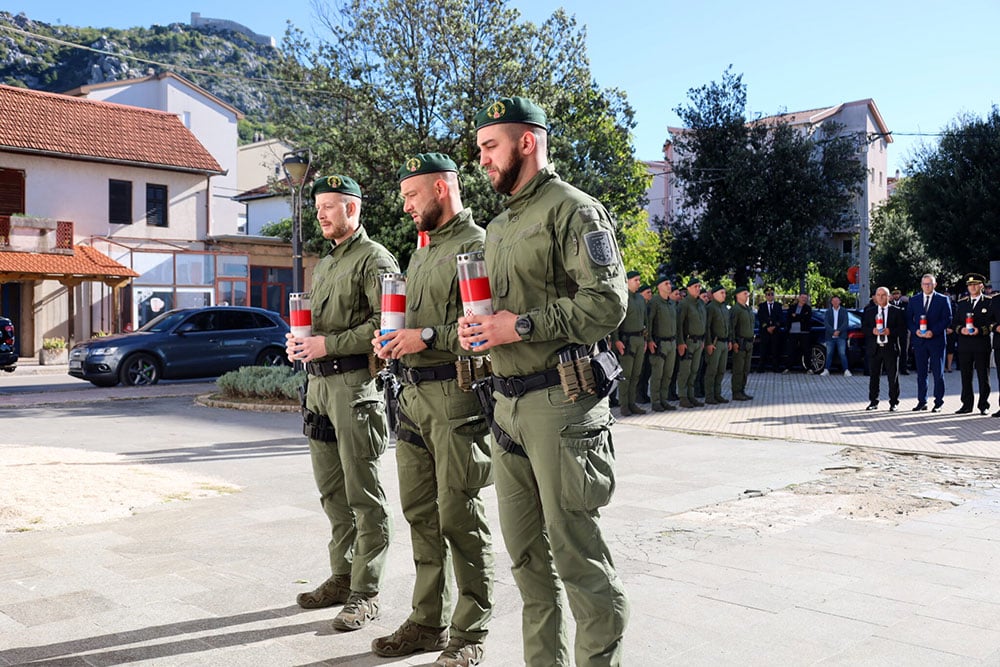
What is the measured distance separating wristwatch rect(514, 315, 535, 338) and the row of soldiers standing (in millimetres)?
10260

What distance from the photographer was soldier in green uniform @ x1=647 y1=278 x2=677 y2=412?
15.0 m

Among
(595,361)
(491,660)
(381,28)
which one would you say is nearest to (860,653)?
(491,660)

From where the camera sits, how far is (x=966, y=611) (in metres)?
4.62

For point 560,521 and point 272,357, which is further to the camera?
point 272,357

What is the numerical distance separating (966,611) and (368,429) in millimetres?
3058

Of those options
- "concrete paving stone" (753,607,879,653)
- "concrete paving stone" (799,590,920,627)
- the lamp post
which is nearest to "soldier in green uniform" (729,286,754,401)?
the lamp post

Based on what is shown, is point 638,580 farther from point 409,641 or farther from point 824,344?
point 824,344

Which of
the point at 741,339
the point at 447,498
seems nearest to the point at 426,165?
the point at 447,498

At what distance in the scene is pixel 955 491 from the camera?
7902 millimetres

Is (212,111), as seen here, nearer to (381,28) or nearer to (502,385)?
(381,28)

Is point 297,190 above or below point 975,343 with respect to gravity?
above

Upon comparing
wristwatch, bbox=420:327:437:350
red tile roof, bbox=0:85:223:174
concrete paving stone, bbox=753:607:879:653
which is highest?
red tile roof, bbox=0:85:223:174

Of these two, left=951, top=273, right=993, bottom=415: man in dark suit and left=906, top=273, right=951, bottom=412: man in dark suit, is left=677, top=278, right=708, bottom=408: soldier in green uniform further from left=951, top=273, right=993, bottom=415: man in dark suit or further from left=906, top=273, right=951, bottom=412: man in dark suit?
left=951, top=273, right=993, bottom=415: man in dark suit

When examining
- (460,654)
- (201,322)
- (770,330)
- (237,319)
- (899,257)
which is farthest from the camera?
(899,257)
